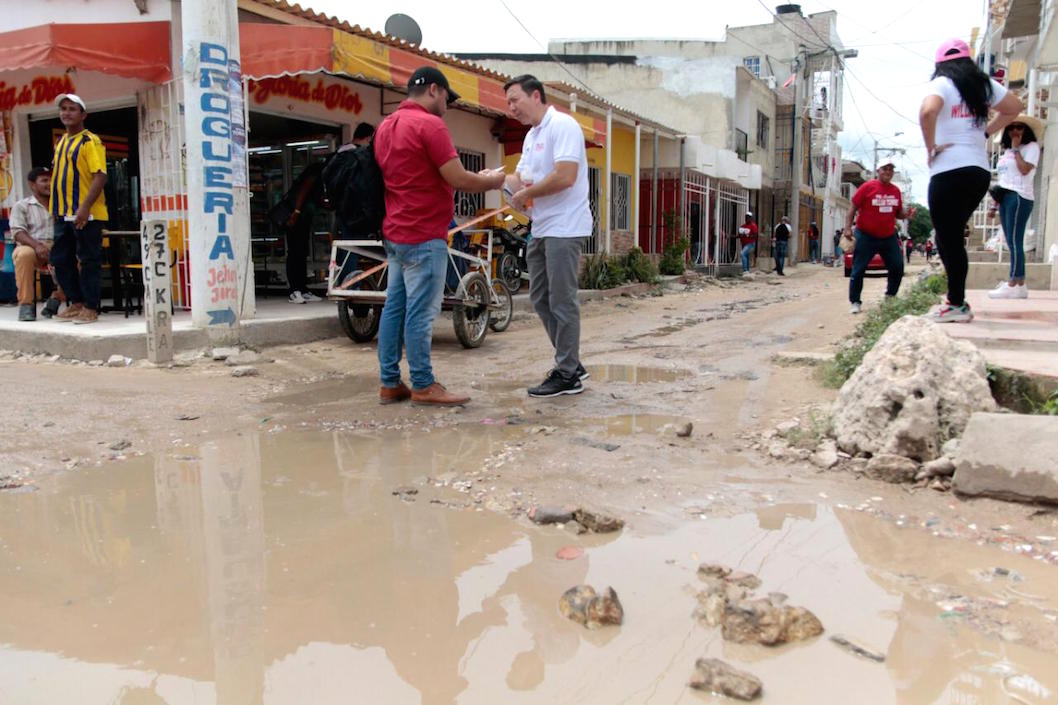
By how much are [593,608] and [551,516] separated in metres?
0.67

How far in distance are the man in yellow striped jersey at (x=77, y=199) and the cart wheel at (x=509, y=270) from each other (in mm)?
5053

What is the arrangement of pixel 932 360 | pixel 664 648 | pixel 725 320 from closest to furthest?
pixel 664 648 < pixel 932 360 < pixel 725 320

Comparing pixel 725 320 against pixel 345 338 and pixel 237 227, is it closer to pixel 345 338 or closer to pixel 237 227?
pixel 345 338

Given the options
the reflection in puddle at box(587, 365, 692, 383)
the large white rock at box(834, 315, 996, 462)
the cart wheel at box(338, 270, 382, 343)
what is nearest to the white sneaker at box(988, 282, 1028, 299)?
the reflection in puddle at box(587, 365, 692, 383)

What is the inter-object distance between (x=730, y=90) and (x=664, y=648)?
26.1m

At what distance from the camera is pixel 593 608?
207 cm

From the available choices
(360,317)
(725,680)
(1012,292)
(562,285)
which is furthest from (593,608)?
(1012,292)

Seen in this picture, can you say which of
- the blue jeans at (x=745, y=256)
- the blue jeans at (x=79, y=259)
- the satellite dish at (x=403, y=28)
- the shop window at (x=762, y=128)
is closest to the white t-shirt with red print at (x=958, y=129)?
the blue jeans at (x=79, y=259)

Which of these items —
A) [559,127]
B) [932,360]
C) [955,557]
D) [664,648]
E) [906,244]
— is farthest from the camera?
[906,244]

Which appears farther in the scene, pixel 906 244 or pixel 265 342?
pixel 906 244

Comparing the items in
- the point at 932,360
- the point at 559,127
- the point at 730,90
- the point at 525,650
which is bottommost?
the point at 525,650

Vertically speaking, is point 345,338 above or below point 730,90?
below

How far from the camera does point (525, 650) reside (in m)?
1.95

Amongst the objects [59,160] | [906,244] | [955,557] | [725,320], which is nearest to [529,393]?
[955,557]
